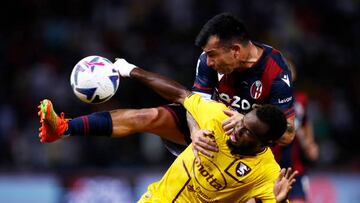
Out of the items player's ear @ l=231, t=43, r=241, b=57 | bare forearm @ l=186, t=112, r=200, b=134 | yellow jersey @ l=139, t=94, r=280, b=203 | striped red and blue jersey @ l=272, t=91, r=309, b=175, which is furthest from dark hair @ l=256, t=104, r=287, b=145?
striped red and blue jersey @ l=272, t=91, r=309, b=175

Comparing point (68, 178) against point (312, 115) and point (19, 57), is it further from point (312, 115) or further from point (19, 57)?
point (312, 115)

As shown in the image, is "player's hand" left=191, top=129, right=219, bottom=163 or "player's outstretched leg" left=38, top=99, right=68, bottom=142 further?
"player's outstretched leg" left=38, top=99, right=68, bottom=142

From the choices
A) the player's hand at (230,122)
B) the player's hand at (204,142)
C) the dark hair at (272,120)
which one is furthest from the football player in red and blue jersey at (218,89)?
the dark hair at (272,120)

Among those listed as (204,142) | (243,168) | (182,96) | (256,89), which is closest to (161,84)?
(182,96)

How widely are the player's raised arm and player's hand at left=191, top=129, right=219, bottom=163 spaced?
648 mm

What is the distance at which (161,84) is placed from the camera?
6688 millimetres

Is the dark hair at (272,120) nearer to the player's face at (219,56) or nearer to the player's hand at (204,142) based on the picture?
the player's hand at (204,142)

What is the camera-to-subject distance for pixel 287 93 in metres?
6.66

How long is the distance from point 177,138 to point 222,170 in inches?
37.2

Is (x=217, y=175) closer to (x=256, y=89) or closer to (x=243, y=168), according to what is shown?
(x=243, y=168)

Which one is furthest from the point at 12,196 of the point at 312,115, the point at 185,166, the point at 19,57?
the point at 185,166

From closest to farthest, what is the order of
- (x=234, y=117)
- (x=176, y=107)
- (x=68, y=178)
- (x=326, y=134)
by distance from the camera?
(x=234, y=117) < (x=176, y=107) < (x=68, y=178) < (x=326, y=134)

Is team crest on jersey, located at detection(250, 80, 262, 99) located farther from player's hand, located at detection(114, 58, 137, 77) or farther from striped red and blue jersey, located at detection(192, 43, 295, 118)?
player's hand, located at detection(114, 58, 137, 77)

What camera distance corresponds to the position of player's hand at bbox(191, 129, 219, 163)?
19.6ft
